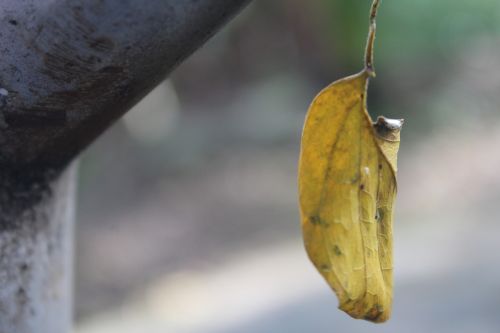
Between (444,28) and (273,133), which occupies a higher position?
(444,28)

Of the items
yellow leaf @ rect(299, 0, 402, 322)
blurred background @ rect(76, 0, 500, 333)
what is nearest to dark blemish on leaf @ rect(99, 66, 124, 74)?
yellow leaf @ rect(299, 0, 402, 322)

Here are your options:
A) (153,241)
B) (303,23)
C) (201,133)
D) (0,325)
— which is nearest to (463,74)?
(303,23)

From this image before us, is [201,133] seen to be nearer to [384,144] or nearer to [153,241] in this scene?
[153,241]

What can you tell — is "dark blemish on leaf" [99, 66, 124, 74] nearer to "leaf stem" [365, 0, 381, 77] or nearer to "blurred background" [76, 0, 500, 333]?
→ "leaf stem" [365, 0, 381, 77]

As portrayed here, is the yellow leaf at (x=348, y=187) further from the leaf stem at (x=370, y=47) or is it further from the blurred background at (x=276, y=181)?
the blurred background at (x=276, y=181)

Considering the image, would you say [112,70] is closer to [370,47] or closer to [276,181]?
[370,47]

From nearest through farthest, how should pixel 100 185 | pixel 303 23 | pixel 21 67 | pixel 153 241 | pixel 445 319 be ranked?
pixel 21 67 → pixel 445 319 → pixel 153 241 → pixel 100 185 → pixel 303 23
